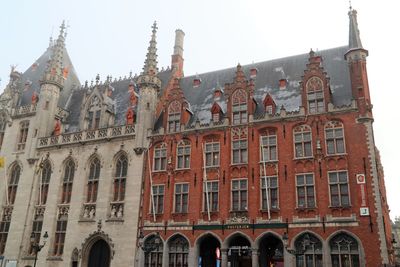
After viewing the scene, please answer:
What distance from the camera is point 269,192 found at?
1005 inches

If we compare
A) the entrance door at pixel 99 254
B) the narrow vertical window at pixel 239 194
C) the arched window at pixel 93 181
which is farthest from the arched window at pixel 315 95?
the entrance door at pixel 99 254

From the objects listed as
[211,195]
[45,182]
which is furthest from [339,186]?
[45,182]

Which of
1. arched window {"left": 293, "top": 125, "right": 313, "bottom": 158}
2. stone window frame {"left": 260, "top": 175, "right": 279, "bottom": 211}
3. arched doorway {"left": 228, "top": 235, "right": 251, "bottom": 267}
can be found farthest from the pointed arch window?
arched doorway {"left": 228, "top": 235, "right": 251, "bottom": 267}

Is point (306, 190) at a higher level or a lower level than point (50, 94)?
lower

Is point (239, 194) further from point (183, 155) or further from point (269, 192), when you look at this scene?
point (183, 155)

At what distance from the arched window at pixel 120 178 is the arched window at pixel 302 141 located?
13.3 metres

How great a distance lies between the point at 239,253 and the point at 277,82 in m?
13.2

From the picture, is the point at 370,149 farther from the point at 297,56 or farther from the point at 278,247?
the point at 297,56

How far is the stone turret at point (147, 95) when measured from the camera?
3120cm

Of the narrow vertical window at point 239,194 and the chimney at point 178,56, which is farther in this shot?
the chimney at point 178,56

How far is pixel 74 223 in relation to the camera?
101 ft

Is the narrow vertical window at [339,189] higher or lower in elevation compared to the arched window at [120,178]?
lower

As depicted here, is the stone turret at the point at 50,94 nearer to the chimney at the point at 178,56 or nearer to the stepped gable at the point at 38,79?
the stepped gable at the point at 38,79

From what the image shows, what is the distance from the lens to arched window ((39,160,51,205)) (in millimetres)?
33281
